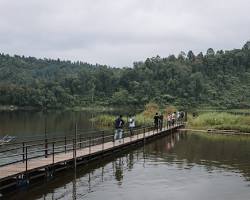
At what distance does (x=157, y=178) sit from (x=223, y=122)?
3608 cm

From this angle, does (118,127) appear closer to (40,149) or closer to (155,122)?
(40,149)

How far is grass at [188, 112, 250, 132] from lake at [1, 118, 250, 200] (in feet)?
58.2

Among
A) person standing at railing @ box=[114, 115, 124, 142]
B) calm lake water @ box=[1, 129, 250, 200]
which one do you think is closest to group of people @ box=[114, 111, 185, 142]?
person standing at railing @ box=[114, 115, 124, 142]

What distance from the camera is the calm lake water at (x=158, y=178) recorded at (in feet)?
65.2

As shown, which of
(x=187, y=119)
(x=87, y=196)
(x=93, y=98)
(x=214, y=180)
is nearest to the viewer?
(x=87, y=196)

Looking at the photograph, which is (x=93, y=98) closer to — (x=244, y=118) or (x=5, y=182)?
(x=244, y=118)

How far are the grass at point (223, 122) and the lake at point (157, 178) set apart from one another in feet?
58.2

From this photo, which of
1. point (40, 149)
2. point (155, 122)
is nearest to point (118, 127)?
point (40, 149)

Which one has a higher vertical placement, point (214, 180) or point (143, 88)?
point (143, 88)

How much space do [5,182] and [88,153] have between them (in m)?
8.98

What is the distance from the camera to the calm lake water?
1986 centimetres

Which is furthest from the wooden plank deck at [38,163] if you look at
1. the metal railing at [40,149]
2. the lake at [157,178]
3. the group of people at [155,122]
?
the group of people at [155,122]

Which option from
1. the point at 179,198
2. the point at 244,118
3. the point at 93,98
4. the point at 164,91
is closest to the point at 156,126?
the point at 244,118

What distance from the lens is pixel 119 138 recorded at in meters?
36.6
